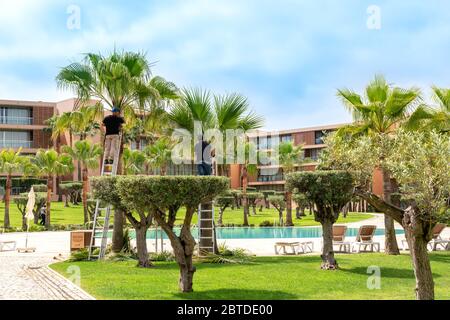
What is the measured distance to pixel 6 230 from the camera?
34.0 m

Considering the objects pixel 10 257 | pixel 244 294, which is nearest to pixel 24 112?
pixel 10 257

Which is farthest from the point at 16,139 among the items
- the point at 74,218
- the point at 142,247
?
the point at 142,247

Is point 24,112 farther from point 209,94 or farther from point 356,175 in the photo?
point 356,175

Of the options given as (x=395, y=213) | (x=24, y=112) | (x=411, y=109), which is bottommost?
(x=395, y=213)

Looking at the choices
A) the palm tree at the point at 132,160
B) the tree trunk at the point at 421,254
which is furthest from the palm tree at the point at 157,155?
the tree trunk at the point at 421,254

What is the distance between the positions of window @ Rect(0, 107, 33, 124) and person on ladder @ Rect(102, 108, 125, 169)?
4596 centimetres

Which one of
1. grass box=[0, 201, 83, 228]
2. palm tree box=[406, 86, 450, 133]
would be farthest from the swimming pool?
palm tree box=[406, 86, 450, 133]

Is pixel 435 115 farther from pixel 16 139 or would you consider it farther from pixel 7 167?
pixel 16 139

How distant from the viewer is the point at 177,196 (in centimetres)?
1031

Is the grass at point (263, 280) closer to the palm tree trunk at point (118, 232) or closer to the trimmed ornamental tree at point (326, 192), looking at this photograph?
the trimmed ornamental tree at point (326, 192)

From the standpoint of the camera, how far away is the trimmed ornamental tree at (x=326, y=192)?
13719mm

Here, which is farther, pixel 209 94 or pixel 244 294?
pixel 209 94
